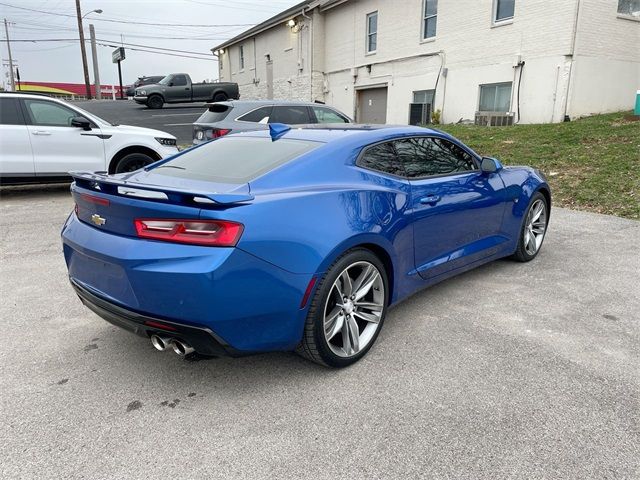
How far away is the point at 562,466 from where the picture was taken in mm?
2146

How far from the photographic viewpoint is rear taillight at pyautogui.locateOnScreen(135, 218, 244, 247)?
235 cm

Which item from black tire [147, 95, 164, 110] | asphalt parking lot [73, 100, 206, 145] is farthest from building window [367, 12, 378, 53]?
black tire [147, 95, 164, 110]

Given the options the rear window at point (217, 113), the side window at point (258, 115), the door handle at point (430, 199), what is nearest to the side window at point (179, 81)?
the rear window at point (217, 113)

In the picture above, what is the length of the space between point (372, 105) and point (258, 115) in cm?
1344

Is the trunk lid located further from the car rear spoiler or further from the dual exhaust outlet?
the dual exhaust outlet

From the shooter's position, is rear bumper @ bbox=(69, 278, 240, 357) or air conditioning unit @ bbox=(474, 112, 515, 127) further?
air conditioning unit @ bbox=(474, 112, 515, 127)

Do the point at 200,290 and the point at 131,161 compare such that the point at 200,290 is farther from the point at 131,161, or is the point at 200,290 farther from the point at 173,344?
the point at 131,161

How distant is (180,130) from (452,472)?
18.7 m

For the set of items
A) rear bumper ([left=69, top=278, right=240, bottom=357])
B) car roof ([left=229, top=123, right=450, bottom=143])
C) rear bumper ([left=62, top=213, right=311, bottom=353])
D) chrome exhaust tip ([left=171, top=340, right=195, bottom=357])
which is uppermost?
car roof ([left=229, top=123, right=450, bottom=143])

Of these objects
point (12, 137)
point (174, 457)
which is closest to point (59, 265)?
point (174, 457)

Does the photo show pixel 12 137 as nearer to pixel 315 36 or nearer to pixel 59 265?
pixel 59 265

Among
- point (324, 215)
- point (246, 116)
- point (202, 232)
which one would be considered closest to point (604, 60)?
point (246, 116)

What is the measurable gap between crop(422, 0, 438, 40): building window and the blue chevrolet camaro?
15748 mm

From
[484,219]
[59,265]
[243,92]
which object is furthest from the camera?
[243,92]
